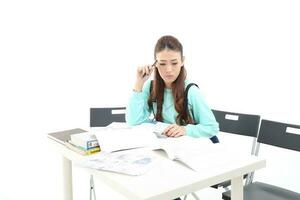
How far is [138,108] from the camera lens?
151cm

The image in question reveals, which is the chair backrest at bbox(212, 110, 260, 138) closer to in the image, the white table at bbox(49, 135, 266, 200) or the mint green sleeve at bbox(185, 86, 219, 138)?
the mint green sleeve at bbox(185, 86, 219, 138)

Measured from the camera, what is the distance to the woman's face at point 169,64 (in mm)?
1396

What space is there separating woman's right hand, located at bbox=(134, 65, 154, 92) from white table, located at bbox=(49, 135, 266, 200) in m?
0.61

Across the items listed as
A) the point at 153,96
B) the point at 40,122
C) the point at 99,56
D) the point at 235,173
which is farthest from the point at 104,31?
the point at 235,173

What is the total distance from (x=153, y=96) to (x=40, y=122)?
0.99m

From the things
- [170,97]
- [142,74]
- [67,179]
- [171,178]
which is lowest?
[67,179]

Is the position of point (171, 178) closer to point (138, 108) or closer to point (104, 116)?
point (138, 108)

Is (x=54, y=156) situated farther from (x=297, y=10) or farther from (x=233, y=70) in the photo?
(x=297, y=10)

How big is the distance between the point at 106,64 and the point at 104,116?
2.00 ft

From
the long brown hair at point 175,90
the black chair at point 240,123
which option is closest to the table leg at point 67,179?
the long brown hair at point 175,90

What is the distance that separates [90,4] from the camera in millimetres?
2162

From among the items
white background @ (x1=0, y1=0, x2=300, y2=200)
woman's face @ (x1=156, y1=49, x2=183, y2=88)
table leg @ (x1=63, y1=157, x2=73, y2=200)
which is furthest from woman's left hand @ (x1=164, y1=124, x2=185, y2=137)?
white background @ (x1=0, y1=0, x2=300, y2=200)

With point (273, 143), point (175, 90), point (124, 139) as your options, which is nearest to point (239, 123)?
point (273, 143)

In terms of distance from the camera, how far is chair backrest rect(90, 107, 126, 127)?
181 centimetres
